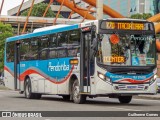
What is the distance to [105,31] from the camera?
21.8m

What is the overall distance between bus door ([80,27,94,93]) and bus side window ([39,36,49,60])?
159 inches

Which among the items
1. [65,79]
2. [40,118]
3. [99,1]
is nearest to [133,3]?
[99,1]

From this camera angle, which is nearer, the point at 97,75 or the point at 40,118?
the point at 40,118

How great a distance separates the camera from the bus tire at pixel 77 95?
23.0 metres

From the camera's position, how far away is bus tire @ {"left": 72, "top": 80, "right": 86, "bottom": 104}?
75.4 ft

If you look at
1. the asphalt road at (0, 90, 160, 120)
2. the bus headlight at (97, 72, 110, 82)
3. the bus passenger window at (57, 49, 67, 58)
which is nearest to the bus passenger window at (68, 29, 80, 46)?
the bus passenger window at (57, 49, 67, 58)

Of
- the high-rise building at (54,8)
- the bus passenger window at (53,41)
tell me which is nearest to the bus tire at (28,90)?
the bus passenger window at (53,41)

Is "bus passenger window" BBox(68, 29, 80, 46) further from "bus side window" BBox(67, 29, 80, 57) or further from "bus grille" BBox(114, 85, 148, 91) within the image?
"bus grille" BBox(114, 85, 148, 91)

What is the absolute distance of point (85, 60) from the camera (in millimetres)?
22562

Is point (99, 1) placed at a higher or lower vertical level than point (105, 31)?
higher

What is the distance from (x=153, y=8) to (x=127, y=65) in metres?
119

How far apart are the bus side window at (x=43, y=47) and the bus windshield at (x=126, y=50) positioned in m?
5.28

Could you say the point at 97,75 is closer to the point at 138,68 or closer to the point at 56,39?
the point at 138,68

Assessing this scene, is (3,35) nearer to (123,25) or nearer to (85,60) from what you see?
(85,60)
